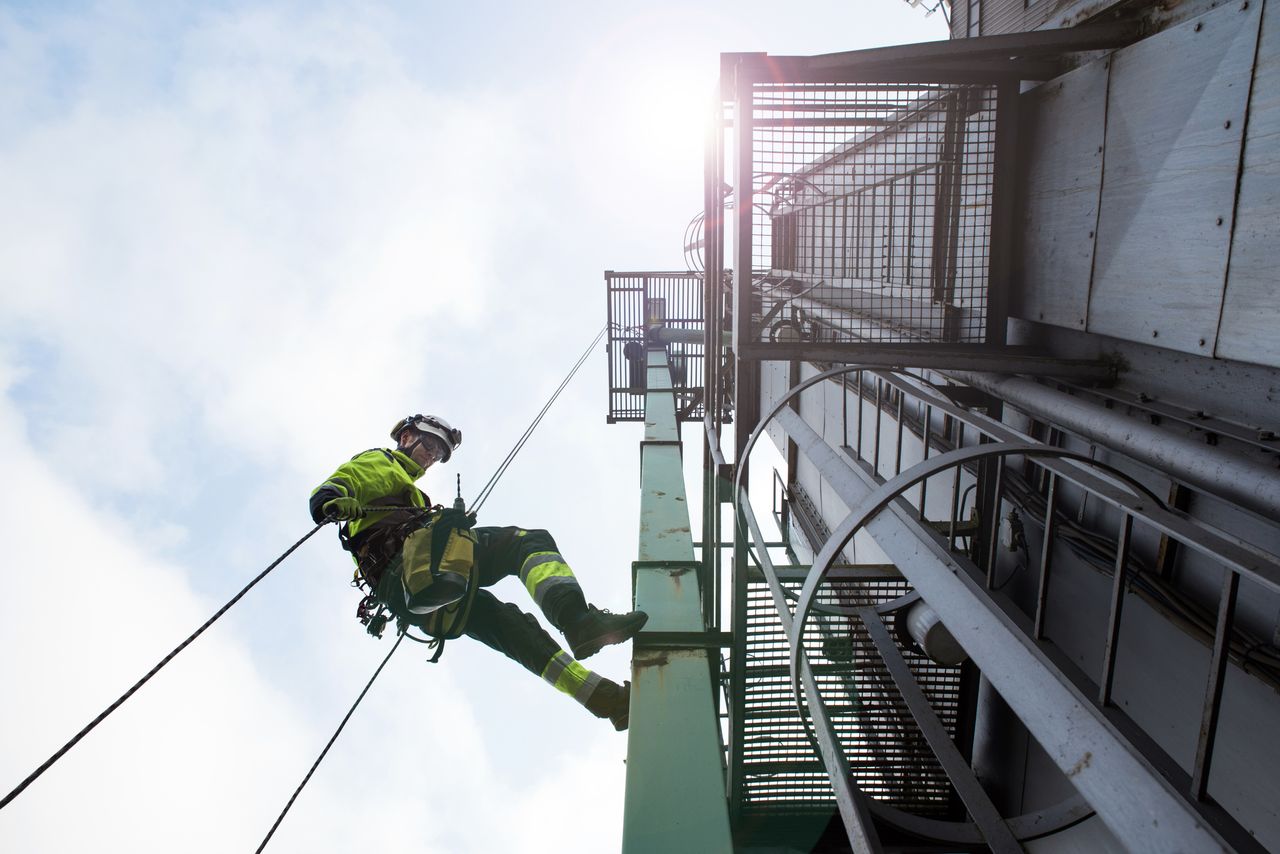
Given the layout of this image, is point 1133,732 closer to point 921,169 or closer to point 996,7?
point 921,169

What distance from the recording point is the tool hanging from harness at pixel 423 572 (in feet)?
14.2

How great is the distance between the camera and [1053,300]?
123 inches

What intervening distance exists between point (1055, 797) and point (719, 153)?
350cm

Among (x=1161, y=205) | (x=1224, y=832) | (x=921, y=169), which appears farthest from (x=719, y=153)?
(x=1224, y=832)

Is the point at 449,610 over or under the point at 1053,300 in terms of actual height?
under

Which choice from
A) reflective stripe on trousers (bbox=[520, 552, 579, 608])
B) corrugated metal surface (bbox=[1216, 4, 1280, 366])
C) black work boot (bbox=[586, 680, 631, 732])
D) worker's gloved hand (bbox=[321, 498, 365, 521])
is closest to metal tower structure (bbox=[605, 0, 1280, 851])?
corrugated metal surface (bbox=[1216, 4, 1280, 366])

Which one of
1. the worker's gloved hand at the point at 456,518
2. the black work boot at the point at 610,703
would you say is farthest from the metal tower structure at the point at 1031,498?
the worker's gloved hand at the point at 456,518

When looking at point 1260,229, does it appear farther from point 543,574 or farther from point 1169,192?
point 543,574

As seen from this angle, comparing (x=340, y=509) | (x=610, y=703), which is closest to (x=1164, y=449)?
(x=610, y=703)

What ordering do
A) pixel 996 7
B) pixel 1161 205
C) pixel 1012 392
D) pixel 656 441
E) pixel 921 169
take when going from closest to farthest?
pixel 1161 205, pixel 1012 392, pixel 921 169, pixel 996 7, pixel 656 441

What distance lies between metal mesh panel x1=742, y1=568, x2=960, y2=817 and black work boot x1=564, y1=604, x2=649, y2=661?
65 centimetres

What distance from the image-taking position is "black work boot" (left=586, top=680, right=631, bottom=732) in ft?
14.5

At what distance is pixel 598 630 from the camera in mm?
3977

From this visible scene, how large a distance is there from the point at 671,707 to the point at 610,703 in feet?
4.32
